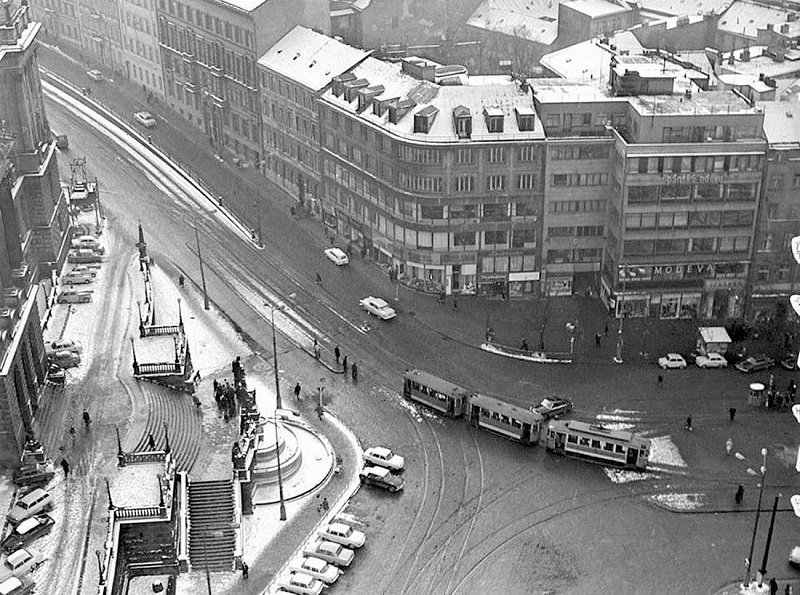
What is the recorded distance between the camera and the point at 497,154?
122188 mm

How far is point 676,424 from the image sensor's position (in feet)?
348

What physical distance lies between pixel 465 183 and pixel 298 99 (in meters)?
32.4

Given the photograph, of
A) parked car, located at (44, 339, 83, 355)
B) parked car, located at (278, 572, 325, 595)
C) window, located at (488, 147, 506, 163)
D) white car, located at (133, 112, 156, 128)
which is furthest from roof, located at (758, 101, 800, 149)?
white car, located at (133, 112, 156, 128)

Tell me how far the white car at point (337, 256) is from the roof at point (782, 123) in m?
49.5

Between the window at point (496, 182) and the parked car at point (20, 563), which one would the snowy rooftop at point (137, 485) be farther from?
the window at point (496, 182)

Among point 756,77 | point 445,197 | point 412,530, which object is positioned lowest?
point 412,530

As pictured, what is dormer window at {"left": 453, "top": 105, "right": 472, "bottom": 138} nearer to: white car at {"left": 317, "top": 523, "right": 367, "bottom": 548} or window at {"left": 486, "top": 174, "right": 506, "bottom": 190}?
window at {"left": 486, "top": 174, "right": 506, "bottom": 190}

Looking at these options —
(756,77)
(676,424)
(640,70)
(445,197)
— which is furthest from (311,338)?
(756,77)

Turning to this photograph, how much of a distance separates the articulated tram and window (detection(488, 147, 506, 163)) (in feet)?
88.3

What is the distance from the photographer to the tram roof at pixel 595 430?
3900 inches

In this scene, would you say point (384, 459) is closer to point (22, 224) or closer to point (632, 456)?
A: point (632, 456)

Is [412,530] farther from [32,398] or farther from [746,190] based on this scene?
[746,190]

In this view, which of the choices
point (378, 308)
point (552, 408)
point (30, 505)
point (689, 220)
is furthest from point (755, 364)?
point (30, 505)

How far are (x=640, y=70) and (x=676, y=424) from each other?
140ft
